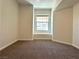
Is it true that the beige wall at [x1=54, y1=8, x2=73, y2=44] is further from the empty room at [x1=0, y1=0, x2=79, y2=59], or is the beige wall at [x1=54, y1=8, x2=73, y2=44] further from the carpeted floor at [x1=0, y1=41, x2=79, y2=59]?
the carpeted floor at [x1=0, y1=41, x2=79, y2=59]

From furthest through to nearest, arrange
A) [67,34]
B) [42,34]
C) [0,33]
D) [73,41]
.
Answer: [42,34]
[67,34]
[73,41]
[0,33]

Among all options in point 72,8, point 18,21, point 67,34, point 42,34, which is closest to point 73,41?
point 67,34

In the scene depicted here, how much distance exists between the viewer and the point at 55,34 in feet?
28.9

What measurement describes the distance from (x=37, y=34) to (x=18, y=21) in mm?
1898

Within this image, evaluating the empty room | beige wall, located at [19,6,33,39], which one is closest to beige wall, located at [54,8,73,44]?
the empty room

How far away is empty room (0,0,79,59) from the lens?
18.8 feet

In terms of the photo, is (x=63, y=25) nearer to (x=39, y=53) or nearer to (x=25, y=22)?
(x=25, y=22)

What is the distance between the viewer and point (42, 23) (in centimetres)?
1052

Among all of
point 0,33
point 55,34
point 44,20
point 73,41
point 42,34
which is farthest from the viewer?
point 44,20

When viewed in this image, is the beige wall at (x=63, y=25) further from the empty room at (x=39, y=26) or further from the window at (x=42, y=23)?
the window at (x=42, y=23)

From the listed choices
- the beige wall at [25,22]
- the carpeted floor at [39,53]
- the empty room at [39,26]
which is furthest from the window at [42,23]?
the carpeted floor at [39,53]

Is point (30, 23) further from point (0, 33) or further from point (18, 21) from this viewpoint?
point (0, 33)

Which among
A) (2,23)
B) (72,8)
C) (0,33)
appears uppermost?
(72,8)

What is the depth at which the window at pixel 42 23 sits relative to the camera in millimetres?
10475
